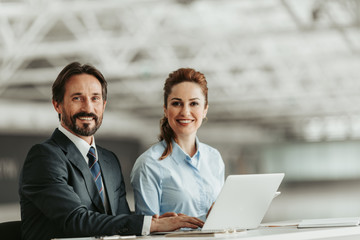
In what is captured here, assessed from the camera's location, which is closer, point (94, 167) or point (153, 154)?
point (94, 167)

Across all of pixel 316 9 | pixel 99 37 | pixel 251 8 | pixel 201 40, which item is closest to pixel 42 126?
pixel 99 37

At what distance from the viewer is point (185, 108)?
282cm

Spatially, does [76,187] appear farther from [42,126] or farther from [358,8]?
[42,126]

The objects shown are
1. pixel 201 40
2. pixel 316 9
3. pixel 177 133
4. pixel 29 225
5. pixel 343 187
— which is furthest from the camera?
pixel 343 187

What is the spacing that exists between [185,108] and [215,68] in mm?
13923

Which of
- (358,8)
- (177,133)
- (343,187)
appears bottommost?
(177,133)

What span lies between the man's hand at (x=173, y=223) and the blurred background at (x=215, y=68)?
9261mm

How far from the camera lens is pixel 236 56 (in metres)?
15.5

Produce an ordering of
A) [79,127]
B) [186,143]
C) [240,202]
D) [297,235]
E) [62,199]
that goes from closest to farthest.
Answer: [297,235] → [240,202] → [62,199] → [79,127] → [186,143]

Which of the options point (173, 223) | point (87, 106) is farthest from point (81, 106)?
point (173, 223)

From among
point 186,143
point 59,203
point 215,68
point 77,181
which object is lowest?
point 59,203

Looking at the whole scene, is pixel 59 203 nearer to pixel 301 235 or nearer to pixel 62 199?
pixel 62 199

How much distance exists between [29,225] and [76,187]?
0.24m

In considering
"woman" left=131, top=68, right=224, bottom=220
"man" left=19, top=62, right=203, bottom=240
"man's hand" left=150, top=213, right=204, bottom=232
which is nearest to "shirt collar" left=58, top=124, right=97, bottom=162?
"man" left=19, top=62, right=203, bottom=240
